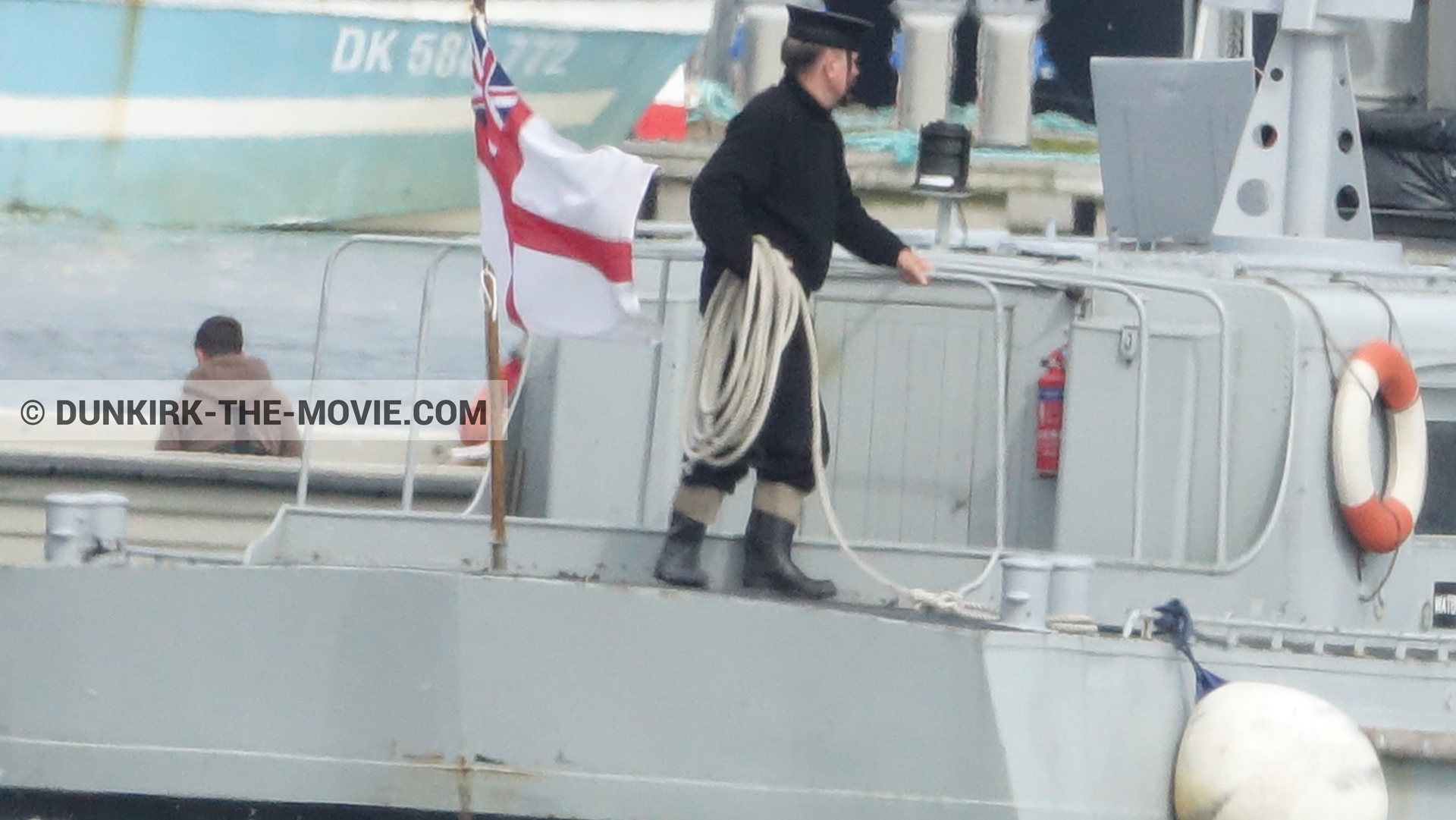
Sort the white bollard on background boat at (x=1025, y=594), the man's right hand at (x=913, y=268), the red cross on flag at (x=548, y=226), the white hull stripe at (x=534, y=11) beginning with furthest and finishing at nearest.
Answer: the white hull stripe at (x=534, y=11)
the man's right hand at (x=913, y=268)
the red cross on flag at (x=548, y=226)
the white bollard on background boat at (x=1025, y=594)

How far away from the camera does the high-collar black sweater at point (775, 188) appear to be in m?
6.59

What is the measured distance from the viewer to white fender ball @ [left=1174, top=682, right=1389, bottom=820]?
629 centimetres

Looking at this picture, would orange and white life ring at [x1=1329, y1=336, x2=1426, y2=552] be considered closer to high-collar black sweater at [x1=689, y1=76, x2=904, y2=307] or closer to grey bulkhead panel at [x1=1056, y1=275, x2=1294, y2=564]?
grey bulkhead panel at [x1=1056, y1=275, x2=1294, y2=564]

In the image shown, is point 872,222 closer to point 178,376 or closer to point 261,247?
point 178,376

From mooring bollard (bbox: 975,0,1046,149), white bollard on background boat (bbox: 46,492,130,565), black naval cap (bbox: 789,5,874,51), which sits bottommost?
white bollard on background boat (bbox: 46,492,130,565)

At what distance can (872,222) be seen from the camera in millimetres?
6984

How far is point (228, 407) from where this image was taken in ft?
38.3

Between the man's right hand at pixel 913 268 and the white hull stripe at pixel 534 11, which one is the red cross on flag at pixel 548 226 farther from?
the white hull stripe at pixel 534 11

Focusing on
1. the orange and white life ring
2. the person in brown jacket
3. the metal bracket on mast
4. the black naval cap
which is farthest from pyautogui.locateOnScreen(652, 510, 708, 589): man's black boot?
the person in brown jacket

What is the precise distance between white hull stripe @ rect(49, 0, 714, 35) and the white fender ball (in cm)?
2460

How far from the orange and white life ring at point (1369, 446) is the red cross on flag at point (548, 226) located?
1941 mm

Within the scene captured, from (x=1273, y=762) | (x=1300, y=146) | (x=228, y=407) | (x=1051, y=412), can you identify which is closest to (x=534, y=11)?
(x=228, y=407)

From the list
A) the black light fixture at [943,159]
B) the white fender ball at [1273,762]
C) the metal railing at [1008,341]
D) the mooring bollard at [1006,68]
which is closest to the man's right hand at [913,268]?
the metal railing at [1008,341]

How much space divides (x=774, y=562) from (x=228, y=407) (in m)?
5.45
